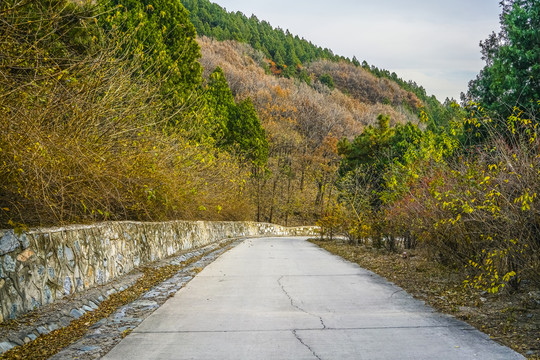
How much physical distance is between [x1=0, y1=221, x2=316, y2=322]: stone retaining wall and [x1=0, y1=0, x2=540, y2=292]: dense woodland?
327 millimetres

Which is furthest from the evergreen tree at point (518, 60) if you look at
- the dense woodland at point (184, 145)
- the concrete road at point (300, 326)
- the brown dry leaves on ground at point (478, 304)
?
the concrete road at point (300, 326)

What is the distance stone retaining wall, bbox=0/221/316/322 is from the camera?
5.05 metres

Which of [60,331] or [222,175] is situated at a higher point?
[222,175]

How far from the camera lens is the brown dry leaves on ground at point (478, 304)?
15.6ft

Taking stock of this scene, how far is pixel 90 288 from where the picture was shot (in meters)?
6.98

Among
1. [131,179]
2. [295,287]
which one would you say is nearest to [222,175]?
[131,179]

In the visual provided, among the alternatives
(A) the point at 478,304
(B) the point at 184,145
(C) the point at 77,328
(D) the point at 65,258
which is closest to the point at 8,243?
(C) the point at 77,328

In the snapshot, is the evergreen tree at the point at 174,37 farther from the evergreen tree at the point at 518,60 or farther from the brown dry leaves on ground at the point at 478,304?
the brown dry leaves on ground at the point at 478,304

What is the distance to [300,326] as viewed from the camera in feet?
17.4

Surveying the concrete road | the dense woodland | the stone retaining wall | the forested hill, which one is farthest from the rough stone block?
the forested hill

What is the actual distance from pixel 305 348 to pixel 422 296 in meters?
3.05

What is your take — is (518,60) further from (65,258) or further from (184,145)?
(65,258)

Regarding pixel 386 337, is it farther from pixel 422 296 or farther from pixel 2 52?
pixel 2 52

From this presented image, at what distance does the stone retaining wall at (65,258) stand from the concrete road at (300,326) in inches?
50.9
